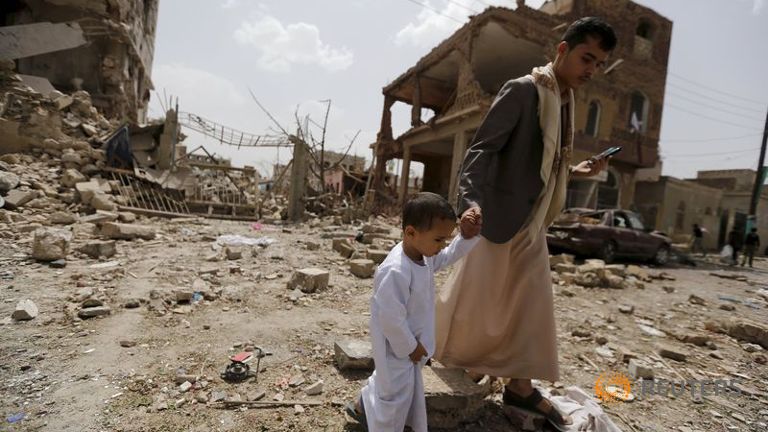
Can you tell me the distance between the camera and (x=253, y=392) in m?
1.91

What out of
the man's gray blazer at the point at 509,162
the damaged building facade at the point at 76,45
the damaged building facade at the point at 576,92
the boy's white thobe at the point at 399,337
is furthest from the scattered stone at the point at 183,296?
the damaged building facade at the point at 76,45

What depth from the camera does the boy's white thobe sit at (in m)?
1.32

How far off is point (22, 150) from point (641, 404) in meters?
12.2

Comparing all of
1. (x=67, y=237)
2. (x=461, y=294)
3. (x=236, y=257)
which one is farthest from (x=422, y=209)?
(x=67, y=237)

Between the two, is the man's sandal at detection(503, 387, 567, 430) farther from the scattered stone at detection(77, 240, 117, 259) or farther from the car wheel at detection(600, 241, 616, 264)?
the car wheel at detection(600, 241, 616, 264)

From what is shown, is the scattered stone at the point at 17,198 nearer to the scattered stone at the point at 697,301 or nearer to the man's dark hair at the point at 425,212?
the man's dark hair at the point at 425,212

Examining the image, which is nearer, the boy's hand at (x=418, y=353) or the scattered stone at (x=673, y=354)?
the boy's hand at (x=418, y=353)

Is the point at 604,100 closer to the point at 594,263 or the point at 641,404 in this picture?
the point at 594,263

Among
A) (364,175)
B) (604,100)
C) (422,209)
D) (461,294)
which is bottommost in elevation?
(461,294)

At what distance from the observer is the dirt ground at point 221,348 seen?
1730 mm

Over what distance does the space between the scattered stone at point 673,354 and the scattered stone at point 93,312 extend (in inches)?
177

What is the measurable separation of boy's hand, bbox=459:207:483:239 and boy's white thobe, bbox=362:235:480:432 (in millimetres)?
204

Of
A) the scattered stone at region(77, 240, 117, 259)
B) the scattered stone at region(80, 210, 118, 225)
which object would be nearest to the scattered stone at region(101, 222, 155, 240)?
the scattered stone at region(80, 210, 118, 225)

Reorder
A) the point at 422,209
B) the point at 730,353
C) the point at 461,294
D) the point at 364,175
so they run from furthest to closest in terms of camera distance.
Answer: the point at 364,175 < the point at 730,353 < the point at 461,294 < the point at 422,209
